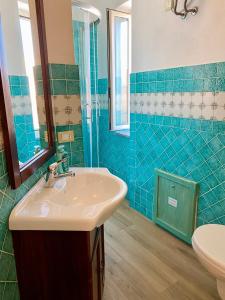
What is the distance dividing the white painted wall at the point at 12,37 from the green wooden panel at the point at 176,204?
155 centimetres

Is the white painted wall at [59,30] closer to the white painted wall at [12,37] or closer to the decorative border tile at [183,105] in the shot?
the white painted wall at [12,37]

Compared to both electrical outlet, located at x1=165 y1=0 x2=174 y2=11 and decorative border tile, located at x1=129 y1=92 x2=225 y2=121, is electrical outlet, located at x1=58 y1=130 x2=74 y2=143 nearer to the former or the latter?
decorative border tile, located at x1=129 y1=92 x2=225 y2=121

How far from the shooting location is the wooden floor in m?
1.56

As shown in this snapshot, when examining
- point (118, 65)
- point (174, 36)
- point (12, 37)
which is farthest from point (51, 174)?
point (118, 65)

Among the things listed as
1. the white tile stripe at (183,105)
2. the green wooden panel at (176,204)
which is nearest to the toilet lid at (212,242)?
the green wooden panel at (176,204)

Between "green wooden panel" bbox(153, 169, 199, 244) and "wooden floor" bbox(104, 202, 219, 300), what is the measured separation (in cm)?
11

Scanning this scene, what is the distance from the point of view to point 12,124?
0.95 metres

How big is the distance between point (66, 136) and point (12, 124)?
0.70 metres

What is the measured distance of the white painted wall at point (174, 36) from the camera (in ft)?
5.17

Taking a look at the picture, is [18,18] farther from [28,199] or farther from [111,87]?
[111,87]

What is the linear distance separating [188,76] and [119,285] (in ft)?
5.63

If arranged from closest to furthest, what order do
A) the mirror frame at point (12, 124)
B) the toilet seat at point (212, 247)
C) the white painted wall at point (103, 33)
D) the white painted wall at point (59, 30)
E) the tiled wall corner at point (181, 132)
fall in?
the mirror frame at point (12, 124) < the toilet seat at point (212, 247) < the white painted wall at point (59, 30) < the tiled wall corner at point (181, 132) < the white painted wall at point (103, 33)

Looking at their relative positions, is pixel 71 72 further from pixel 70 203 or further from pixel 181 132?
pixel 181 132

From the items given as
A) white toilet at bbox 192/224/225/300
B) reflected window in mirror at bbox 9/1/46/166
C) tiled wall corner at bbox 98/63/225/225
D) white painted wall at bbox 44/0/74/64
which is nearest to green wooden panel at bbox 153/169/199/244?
tiled wall corner at bbox 98/63/225/225
